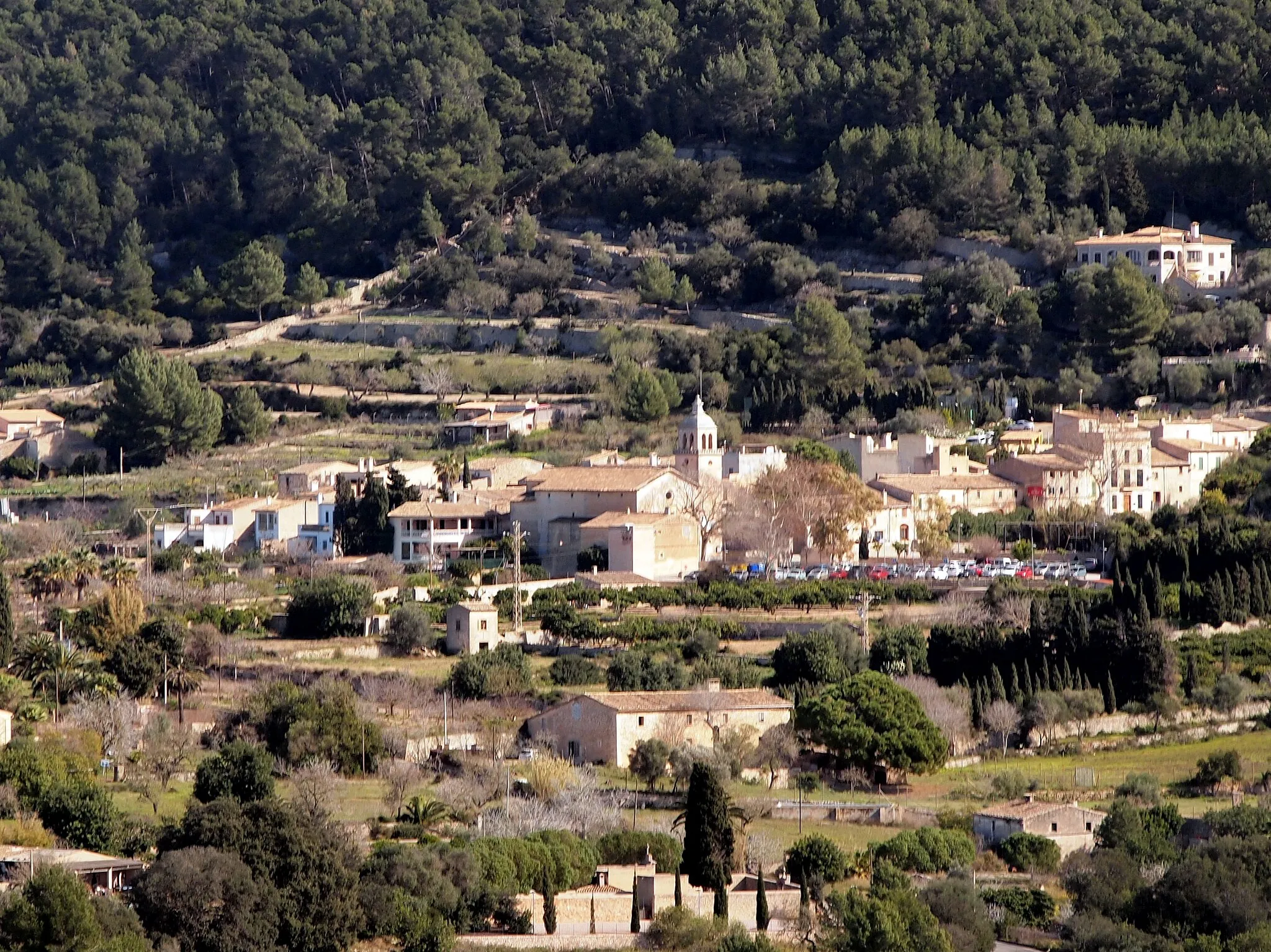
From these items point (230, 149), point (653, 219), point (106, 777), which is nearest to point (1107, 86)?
point (653, 219)

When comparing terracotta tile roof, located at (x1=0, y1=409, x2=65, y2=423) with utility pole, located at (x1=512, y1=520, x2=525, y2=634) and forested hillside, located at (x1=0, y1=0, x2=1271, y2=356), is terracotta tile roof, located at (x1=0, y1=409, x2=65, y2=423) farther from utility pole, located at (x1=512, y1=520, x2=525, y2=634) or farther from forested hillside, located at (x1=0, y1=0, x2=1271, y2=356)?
utility pole, located at (x1=512, y1=520, x2=525, y2=634)

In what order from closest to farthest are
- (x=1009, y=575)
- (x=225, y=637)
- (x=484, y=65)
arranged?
(x=225, y=637), (x=1009, y=575), (x=484, y=65)

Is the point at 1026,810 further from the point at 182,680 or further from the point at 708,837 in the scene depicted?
the point at 182,680

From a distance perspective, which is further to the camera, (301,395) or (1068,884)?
(301,395)

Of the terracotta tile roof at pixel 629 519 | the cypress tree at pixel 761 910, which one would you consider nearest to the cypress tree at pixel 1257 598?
the terracotta tile roof at pixel 629 519

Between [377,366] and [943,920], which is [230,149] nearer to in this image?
[377,366]

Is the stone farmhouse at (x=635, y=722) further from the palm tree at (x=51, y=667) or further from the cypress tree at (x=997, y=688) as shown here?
the palm tree at (x=51, y=667)
